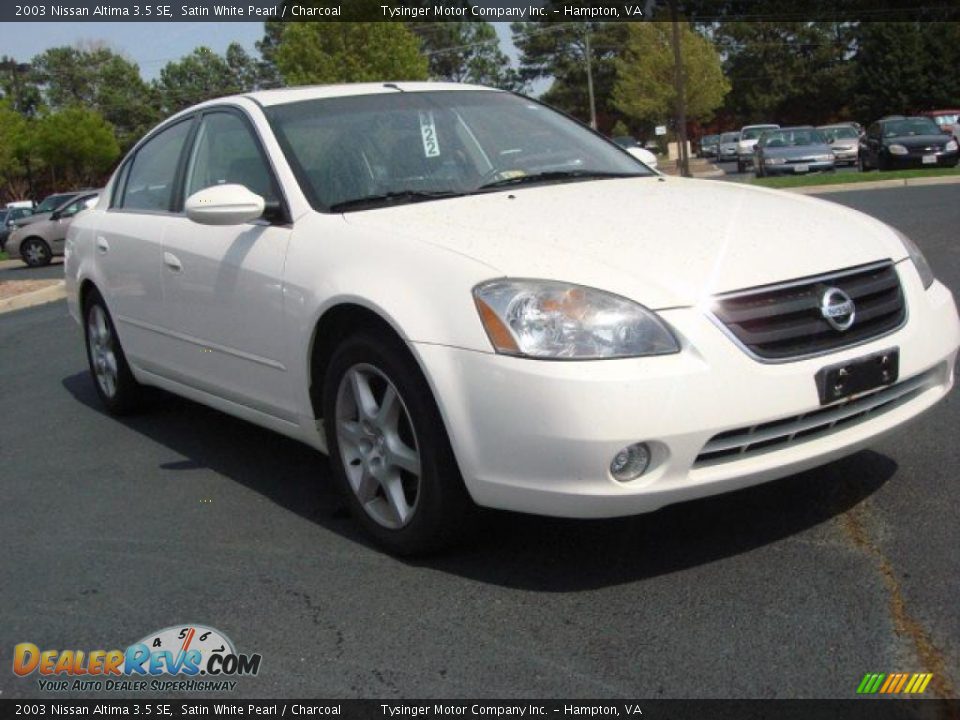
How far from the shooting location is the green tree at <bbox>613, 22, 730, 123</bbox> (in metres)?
53.1

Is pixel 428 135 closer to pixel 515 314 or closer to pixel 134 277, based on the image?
pixel 515 314

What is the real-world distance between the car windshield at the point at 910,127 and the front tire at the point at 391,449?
24.5 m

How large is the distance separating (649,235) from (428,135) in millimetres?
1355

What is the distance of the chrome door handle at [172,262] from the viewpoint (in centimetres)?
480

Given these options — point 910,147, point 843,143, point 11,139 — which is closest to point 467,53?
point 11,139

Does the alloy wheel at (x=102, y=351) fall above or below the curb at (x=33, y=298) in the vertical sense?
above

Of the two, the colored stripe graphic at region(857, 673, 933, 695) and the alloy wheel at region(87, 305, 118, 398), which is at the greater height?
the alloy wheel at region(87, 305, 118, 398)

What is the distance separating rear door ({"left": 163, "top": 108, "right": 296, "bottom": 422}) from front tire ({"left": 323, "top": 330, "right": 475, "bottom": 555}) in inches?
15.2

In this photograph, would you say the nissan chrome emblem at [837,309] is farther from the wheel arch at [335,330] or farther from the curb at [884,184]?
the curb at [884,184]

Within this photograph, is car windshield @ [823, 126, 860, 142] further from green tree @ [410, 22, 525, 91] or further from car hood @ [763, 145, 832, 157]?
green tree @ [410, 22, 525, 91]

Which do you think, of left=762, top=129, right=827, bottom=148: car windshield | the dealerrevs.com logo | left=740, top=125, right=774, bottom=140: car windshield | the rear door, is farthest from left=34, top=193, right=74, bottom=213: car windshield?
the dealerrevs.com logo

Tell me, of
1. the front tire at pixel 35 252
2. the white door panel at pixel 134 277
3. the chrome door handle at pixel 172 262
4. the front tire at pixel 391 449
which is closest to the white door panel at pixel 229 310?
the chrome door handle at pixel 172 262

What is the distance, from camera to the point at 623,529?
3.81m
